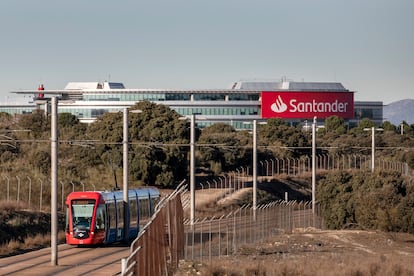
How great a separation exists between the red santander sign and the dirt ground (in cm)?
10486

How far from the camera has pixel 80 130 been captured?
9781 cm

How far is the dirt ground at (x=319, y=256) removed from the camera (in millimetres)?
31281

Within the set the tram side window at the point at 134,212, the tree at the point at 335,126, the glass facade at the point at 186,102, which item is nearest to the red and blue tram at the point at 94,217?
the tram side window at the point at 134,212

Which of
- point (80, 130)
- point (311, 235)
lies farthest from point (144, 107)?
point (311, 235)

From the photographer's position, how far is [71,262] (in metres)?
32.7

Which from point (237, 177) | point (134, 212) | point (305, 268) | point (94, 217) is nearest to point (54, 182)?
point (94, 217)

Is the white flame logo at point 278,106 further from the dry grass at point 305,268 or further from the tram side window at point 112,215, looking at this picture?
the dry grass at point 305,268

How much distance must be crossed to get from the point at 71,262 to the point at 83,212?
5999 mm

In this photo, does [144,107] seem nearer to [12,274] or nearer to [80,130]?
[80,130]

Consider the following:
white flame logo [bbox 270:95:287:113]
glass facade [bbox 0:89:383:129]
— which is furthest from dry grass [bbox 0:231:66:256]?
white flame logo [bbox 270:95:287:113]

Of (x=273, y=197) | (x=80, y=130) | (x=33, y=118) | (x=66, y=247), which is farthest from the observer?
(x=80, y=130)

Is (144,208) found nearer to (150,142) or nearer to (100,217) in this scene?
(100,217)

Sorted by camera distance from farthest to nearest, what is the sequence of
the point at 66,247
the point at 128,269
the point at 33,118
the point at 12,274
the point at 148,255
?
the point at 33,118 < the point at 66,247 < the point at 12,274 < the point at 148,255 < the point at 128,269

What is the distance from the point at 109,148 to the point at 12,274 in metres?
54.0
